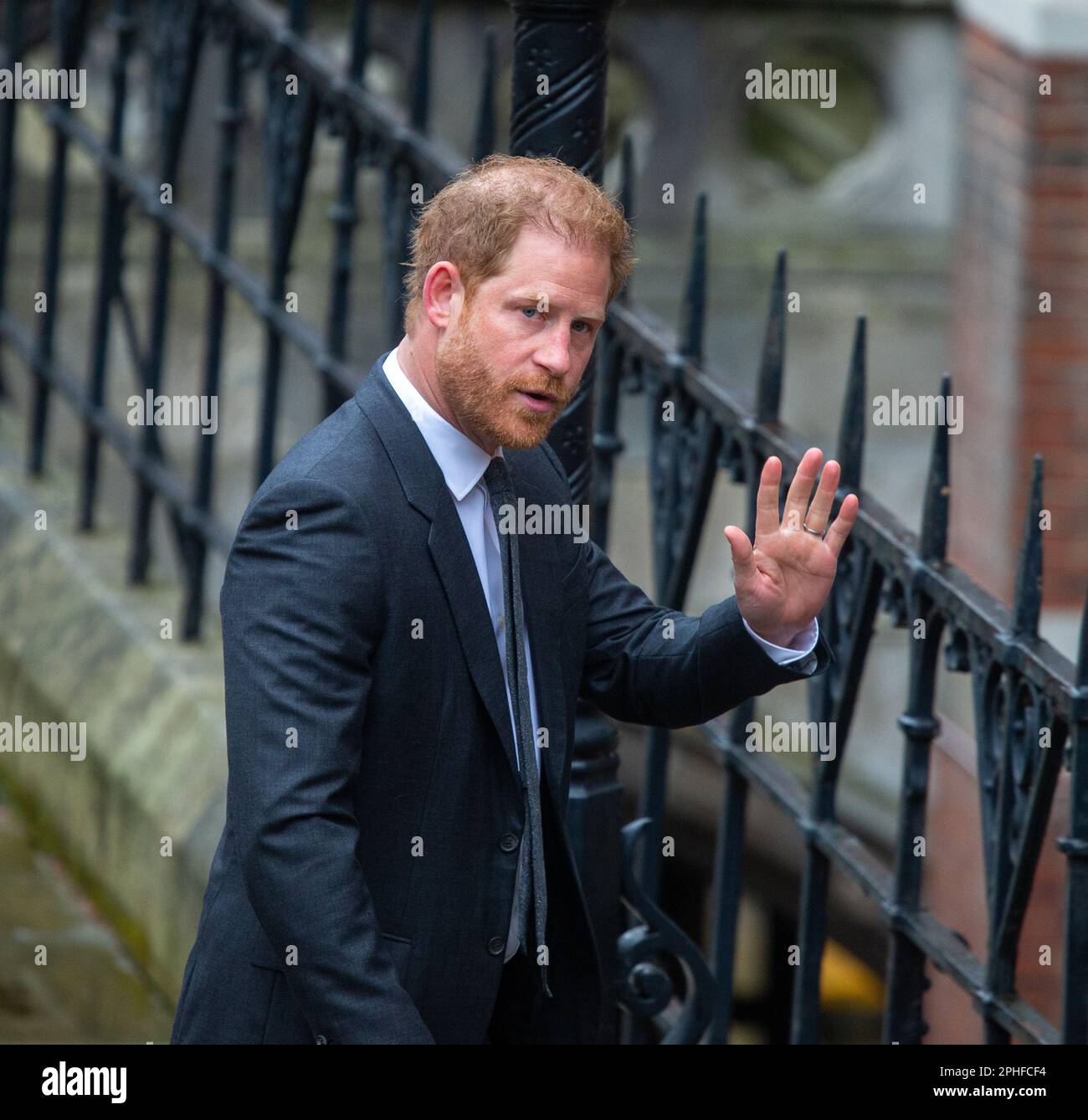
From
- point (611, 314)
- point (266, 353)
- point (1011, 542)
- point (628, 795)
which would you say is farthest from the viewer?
point (628, 795)

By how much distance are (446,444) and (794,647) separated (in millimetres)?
508

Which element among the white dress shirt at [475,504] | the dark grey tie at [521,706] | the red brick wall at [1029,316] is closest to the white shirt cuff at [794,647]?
the white dress shirt at [475,504]

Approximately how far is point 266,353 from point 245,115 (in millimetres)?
592

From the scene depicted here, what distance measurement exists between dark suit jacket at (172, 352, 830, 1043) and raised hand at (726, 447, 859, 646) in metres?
0.08

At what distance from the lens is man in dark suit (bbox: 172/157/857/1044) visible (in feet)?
7.33

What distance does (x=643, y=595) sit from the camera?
277 cm

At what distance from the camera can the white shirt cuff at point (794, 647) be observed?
253cm

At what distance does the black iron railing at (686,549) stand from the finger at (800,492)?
1.27 feet

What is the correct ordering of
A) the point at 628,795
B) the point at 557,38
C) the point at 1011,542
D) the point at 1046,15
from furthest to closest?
the point at 628,795 < the point at 1011,542 < the point at 1046,15 < the point at 557,38

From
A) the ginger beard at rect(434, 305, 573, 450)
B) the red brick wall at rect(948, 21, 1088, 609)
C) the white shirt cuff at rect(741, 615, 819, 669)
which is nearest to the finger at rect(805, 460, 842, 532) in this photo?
the white shirt cuff at rect(741, 615, 819, 669)

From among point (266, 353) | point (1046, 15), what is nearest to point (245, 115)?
point (266, 353)

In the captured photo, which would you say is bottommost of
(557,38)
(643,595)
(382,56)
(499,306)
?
(643,595)

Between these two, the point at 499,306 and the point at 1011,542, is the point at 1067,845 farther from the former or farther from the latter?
the point at 1011,542
